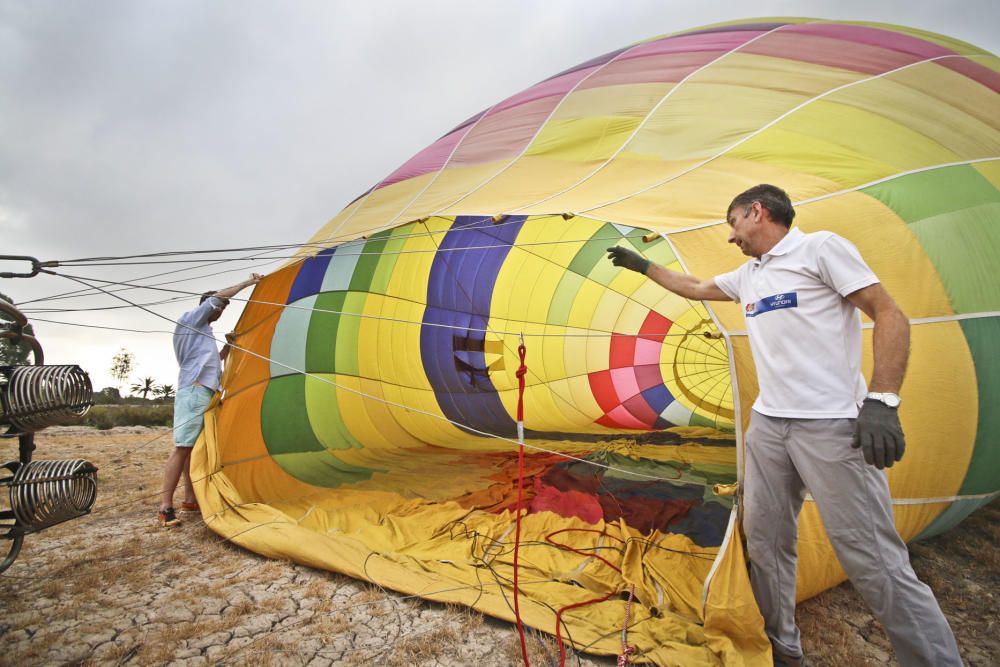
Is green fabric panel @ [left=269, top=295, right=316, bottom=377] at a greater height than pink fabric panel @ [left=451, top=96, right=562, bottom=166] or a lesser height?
lesser

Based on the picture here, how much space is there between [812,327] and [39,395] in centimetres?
241

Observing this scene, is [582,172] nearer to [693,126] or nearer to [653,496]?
[693,126]

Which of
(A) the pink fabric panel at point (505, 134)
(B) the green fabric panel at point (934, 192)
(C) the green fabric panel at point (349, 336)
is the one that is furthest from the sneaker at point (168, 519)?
(B) the green fabric panel at point (934, 192)

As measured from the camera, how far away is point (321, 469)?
389cm

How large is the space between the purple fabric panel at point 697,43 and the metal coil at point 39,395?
3140 mm

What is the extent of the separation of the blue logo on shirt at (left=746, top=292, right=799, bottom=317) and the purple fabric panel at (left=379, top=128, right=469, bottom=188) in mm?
2261

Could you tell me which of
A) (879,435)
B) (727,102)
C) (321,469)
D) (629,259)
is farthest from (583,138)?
(321,469)

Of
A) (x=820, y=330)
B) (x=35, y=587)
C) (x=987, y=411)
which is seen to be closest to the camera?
(x=820, y=330)

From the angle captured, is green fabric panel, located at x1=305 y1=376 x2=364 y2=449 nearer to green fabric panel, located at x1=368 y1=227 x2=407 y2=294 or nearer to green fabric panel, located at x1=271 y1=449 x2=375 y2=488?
green fabric panel, located at x1=271 y1=449 x2=375 y2=488

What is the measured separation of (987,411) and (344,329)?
12.7ft

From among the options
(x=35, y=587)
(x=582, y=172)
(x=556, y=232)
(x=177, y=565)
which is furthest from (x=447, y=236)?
(x=35, y=587)

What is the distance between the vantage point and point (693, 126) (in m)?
2.45

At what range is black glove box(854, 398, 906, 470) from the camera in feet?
4.25

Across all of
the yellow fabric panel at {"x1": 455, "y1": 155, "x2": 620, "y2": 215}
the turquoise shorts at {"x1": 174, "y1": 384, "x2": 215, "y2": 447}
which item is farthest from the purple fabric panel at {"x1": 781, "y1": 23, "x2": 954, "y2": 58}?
the turquoise shorts at {"x1": 174, "y1": 384, "x2": 215, "y2": 447}
